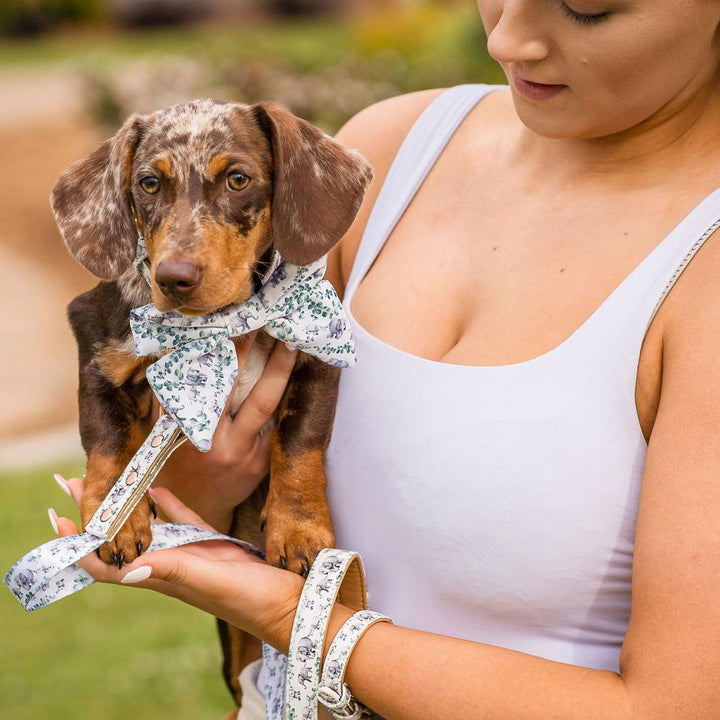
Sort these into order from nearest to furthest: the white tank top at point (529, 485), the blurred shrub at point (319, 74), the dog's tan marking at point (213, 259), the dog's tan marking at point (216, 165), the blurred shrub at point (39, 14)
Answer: the white tank top at point (529, 485), the dog's tan marking at point (213, 259), the dog's tan marking at point (216, 165), the blurred shrub at point (319, 74), the blurred shrub at point (39, 14)

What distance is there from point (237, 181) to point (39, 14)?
739 inches

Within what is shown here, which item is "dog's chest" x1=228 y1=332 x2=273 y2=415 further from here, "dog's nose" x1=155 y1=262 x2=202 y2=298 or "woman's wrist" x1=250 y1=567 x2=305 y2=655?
"woman's wrist" x1=250 y1=567 x2=305 y2=655

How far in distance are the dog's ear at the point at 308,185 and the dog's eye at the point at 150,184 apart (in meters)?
0.21

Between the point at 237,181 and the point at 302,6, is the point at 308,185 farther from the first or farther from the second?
the point at 302,6

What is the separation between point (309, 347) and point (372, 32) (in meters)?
13.7

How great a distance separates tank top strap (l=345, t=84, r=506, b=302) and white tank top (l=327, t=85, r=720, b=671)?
319 millimetres

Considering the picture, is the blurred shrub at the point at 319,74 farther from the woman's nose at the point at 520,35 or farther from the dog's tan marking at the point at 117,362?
the woman's nose at the point at 520,35

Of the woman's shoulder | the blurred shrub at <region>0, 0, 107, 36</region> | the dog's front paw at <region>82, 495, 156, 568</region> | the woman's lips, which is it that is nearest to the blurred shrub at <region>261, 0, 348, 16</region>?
the blurred shrub at <region>0, 0, 107, 36</region>

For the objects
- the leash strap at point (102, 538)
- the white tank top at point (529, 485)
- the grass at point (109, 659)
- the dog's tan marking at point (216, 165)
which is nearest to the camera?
the white tank top at point (529, 485)

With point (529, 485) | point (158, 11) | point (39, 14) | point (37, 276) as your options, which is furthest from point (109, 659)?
point (158, 11)

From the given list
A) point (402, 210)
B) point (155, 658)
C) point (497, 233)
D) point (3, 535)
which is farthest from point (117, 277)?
point (3, 535)

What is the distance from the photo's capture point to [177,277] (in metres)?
1.81

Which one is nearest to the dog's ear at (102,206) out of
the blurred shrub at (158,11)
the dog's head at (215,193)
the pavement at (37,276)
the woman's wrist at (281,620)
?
the dog's head at (215,193)

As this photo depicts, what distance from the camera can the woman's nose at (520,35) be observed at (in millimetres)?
1737
